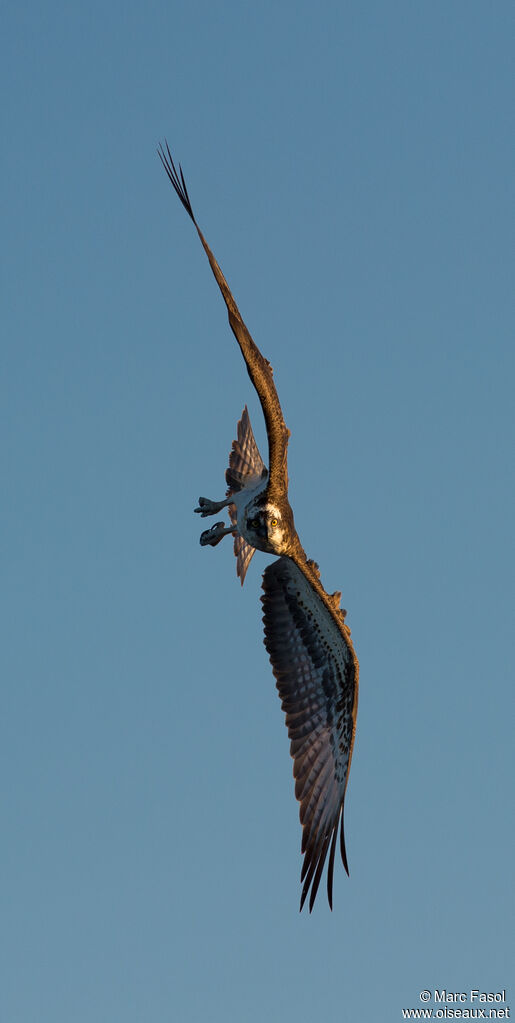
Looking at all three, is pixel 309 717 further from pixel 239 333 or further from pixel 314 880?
pixel 239 333

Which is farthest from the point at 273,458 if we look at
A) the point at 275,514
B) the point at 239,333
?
the point at 239,333

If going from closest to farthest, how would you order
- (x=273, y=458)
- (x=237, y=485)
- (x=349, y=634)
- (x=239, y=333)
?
(x=239, y=333)
(x=273, y=458)
(x=349, y=634)
(x=237, y=485)

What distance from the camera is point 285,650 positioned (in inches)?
627

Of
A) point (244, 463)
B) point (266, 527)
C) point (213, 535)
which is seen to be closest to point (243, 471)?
point (244, 463)

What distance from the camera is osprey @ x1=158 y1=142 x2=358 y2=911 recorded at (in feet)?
49.6

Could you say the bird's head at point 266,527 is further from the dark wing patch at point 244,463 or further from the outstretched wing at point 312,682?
the dark wing patch at point 244,463

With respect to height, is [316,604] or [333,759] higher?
[316,604]

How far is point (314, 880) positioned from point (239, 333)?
5623 mm

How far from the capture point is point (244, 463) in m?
17.8

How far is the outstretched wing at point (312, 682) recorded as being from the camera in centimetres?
1558

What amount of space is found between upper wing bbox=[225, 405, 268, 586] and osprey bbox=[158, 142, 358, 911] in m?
0.88

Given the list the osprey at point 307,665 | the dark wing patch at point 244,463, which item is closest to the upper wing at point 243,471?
the dark wing patch at point 244,463

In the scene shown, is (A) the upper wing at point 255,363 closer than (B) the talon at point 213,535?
Yes

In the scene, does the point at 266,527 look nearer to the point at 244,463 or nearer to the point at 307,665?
the point at 307,665
